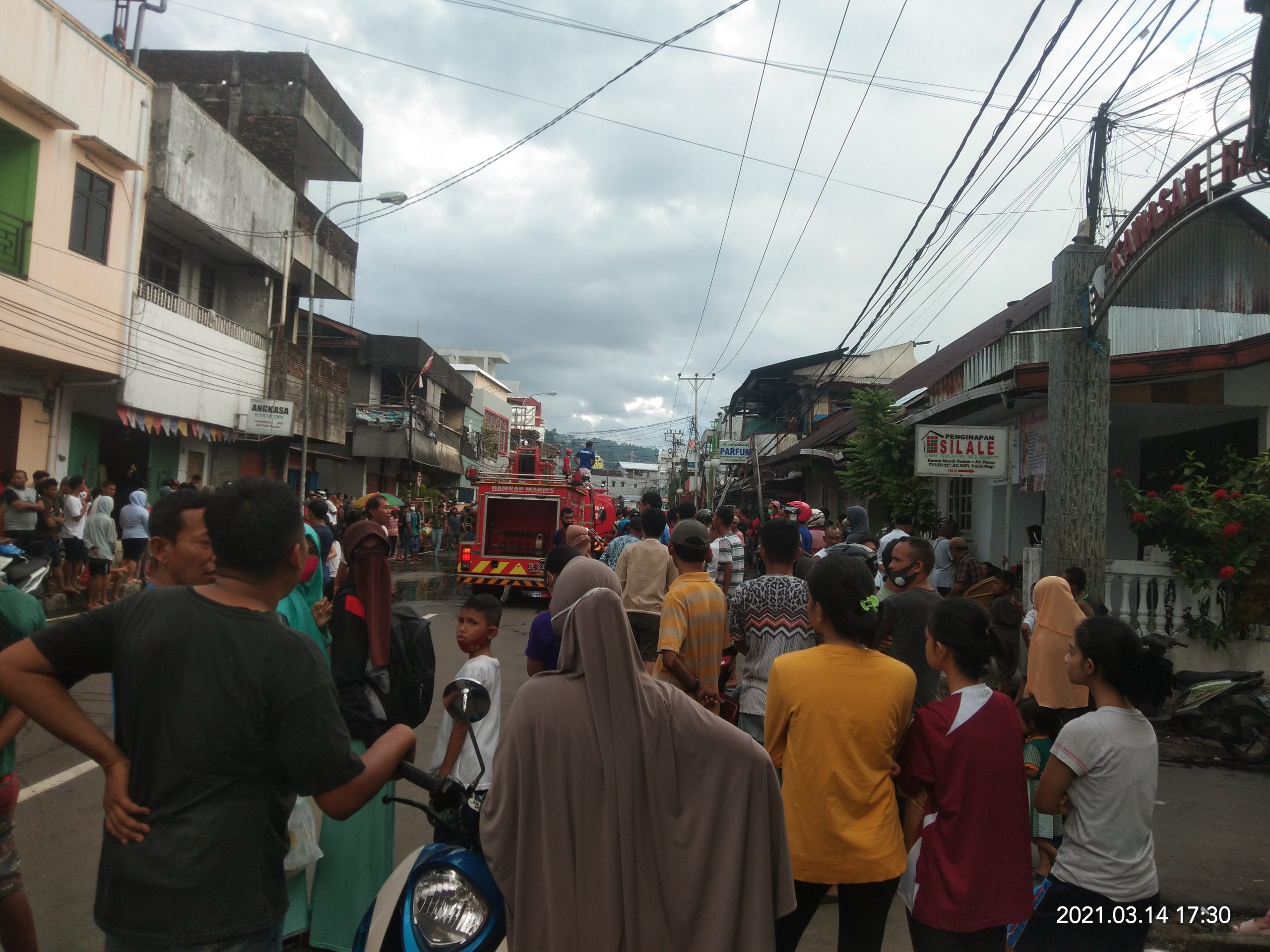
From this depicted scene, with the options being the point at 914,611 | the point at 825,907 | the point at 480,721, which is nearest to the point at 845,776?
the point at 480,721

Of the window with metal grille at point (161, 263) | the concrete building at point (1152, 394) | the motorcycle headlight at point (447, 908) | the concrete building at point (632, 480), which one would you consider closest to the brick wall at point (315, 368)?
the window with metal grille at point (161, 263)

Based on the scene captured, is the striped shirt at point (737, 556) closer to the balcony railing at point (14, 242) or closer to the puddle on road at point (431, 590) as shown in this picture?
the puddle on road at point (431, 590)

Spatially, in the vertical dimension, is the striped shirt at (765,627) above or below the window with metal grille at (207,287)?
below

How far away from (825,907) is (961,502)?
12764 mm

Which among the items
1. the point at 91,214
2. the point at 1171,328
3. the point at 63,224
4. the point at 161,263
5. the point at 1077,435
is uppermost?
the point at 161,263

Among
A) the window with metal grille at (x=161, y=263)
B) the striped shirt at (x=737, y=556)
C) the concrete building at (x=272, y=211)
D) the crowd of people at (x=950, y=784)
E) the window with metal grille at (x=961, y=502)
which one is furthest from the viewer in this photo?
the concrete building at (x=272, y=211)

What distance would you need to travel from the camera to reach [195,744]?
208 centimetres

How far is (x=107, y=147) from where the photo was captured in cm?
1598

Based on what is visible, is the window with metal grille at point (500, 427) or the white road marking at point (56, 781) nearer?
the white road marking at point (56, 781)

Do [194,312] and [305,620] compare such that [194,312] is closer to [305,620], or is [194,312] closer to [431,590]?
[431,590]

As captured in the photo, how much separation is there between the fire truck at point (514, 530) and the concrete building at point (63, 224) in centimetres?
723

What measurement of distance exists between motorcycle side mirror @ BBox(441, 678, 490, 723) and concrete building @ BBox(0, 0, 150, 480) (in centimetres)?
1482

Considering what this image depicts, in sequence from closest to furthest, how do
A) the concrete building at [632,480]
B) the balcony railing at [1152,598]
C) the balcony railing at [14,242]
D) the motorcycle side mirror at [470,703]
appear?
the motorcycle side mirror at [470,703] < the balcony railing at [1152,598] < the balcony railing at [14,242] < the concrete building at [632,480]

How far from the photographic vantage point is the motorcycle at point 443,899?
7.30ft
